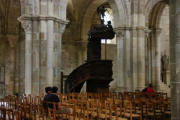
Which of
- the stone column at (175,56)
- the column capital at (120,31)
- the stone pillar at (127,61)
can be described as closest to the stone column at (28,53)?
the column capital at (120,31)

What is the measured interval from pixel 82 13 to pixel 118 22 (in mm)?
8000

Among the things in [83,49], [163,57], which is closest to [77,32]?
[83,49]

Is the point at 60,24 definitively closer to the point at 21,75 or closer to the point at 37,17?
the point at 37,17

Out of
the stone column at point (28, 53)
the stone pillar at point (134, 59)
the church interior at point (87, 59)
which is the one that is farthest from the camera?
the stone pillar at point (134, 59)

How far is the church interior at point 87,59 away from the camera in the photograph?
927cm

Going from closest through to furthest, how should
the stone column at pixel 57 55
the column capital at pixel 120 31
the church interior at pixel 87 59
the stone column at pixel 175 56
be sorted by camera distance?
the stone column at pixel 175 56, the church interior at pixel 87 59, the stone column at pixel 57 55, the column capital at pixel 120 31

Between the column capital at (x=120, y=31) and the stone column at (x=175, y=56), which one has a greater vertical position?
the column capital at (x=120, y=31)

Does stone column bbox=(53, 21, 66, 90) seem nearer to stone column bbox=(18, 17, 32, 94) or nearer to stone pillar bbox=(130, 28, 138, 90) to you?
stone column bbox=(18, 17, 32, 94)

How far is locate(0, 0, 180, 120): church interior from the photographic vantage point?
927cm

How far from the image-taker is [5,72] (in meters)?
25.1

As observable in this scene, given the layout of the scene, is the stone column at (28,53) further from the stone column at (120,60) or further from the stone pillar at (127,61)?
the stone pillar at (127,61)

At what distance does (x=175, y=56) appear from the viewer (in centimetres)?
741

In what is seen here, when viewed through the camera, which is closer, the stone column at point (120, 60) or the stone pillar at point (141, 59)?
the stone pillar at point (141, 59)

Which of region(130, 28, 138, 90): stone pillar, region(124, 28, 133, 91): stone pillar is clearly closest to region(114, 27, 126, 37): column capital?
region(124, 28, 133, 91): stone pillar
